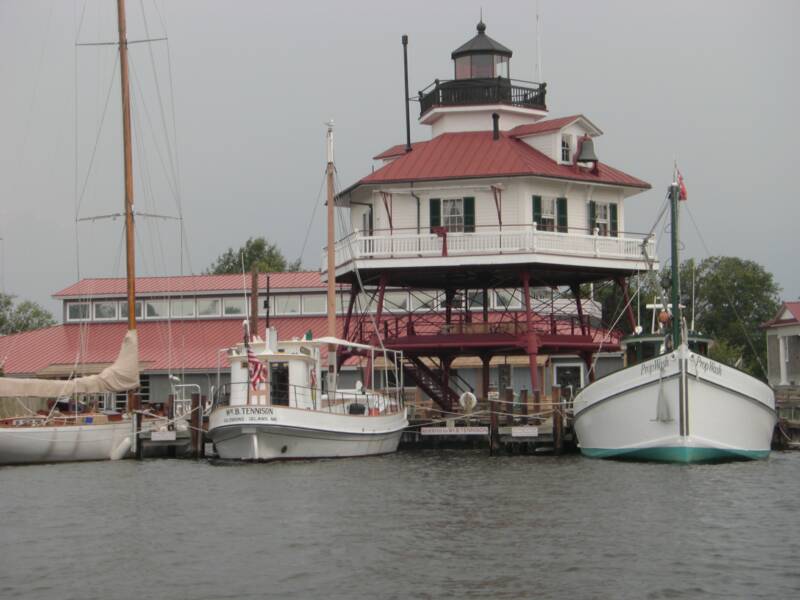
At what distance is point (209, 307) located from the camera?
2995 inches

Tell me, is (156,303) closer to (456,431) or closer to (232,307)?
(232,307)

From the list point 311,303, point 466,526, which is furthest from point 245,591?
point 311,303

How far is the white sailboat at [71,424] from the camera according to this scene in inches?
1791

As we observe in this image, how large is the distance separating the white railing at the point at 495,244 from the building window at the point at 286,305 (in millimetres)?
22503

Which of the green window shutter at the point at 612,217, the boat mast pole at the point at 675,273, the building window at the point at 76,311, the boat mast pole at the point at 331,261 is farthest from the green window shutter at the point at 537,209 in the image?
the building window at the point at 76,311

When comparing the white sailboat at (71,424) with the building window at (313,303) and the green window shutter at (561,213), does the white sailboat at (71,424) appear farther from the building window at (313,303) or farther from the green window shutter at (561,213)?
the building window at (313,303)

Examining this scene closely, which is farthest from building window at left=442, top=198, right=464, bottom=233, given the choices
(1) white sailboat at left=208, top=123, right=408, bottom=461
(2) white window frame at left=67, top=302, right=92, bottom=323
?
(2) white window frame at left=67, top=302, right=92, bottom=323

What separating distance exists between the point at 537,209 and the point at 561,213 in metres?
1.11

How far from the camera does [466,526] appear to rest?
28.8 meters

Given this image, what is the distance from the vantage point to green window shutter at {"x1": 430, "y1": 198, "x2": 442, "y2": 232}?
53.1 m

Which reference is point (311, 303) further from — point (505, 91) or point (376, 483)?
point (376, 483)

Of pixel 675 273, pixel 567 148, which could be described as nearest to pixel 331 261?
pixel 567 148

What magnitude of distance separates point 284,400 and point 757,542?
67.8 feet

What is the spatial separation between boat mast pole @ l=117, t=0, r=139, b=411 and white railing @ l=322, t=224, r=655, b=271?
7840 millimetres
